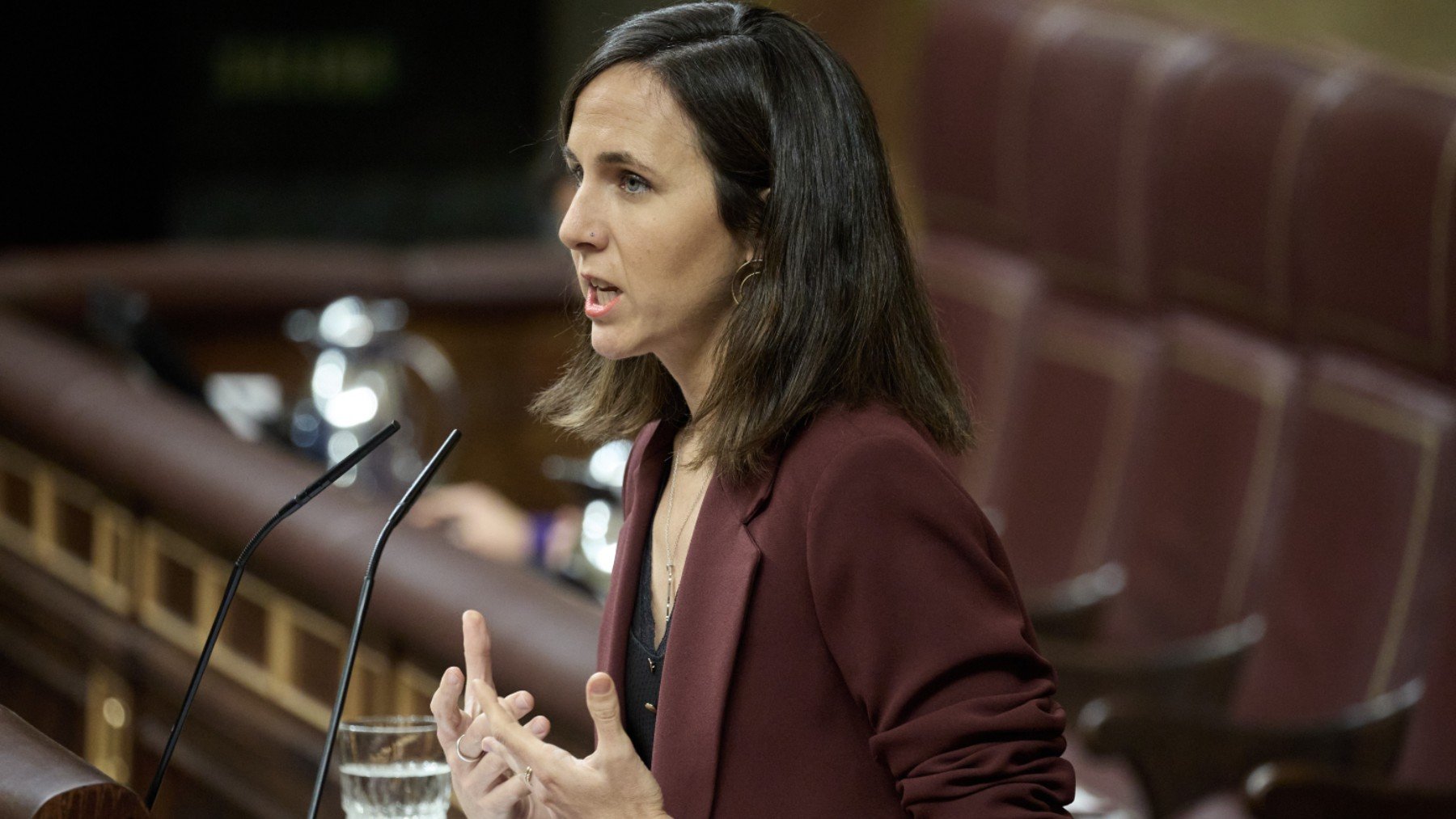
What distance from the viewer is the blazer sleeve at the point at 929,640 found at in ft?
3.24

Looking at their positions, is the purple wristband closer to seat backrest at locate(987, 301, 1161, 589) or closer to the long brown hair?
seat backrest at locate(987, 301, 1161, 589)

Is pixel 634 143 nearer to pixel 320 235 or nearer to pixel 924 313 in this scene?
pixel 924 313

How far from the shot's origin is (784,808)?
41.5 inches

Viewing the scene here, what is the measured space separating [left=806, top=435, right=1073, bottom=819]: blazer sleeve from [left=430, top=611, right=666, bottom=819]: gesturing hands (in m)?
0.14

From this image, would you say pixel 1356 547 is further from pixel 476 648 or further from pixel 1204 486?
pixel 476 648

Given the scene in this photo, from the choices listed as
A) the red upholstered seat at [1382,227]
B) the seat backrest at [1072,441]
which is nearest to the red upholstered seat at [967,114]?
the seat backrest at [1072,441]

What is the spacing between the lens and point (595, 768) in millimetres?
1059

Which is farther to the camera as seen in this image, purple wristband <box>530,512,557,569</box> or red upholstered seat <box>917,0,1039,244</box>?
red upholstered seat <box>917,0,1039,244</box>

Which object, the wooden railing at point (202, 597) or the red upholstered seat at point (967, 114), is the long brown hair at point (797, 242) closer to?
the wooden railing at point (202, 597)

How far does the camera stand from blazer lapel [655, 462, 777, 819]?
3.49ft

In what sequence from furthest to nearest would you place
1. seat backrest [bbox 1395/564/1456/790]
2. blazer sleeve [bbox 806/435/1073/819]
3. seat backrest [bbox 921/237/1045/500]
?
seat backrest [bbox 921/237/1045/500], seat backrest [bbox 1395/564/1456/790], blazer sleeve [bbox 806/435/1073/819]

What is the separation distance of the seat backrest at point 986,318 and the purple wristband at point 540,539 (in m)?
1.06

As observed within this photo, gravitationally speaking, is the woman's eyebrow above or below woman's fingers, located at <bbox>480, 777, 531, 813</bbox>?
above

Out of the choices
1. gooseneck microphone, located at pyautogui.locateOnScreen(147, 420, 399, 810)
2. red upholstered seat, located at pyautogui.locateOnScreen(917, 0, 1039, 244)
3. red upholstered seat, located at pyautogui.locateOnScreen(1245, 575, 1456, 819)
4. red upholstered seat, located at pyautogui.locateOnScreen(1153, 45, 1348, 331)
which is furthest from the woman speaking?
red upholstered seat, located at pyautogui.locateOnScreen(917, 0, 1039, 244)
